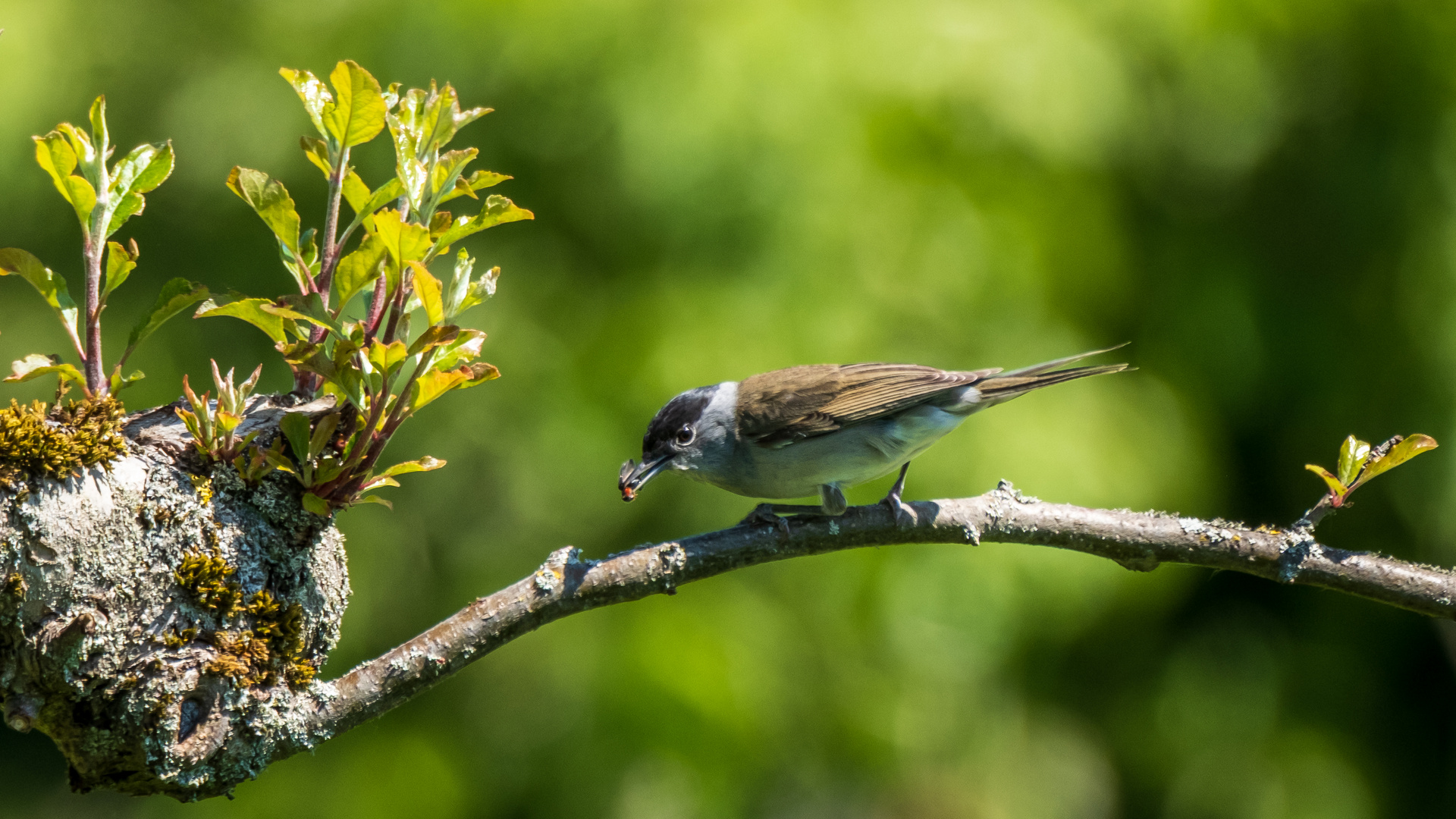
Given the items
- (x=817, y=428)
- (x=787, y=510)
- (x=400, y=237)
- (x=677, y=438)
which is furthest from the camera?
(x=817, y=428)

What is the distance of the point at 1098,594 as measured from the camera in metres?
5.93

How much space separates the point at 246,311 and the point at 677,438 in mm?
1891

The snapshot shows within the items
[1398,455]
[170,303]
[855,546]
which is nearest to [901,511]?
[855,546]

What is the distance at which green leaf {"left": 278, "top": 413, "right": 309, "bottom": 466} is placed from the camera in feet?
6.89

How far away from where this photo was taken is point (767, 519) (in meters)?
2.67

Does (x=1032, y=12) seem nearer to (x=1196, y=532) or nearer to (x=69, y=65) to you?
(x=1196, y=532)

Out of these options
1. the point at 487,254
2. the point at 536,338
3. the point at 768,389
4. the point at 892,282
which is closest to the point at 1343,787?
the point at 892,282

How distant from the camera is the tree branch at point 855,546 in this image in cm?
222

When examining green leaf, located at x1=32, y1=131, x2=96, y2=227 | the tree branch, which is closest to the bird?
the tree branch

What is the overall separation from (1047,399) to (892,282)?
3.57 ft

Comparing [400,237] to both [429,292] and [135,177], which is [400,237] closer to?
[429,292]

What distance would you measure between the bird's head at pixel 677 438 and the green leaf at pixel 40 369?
Result: 6.03 feet

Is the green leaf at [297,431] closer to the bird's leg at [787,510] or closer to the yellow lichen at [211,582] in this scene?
the yellow lichen at [211,582]

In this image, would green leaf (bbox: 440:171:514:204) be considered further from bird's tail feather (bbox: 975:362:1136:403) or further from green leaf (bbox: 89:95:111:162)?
bird's tail feather (bbox: 975:362:1136:403)
